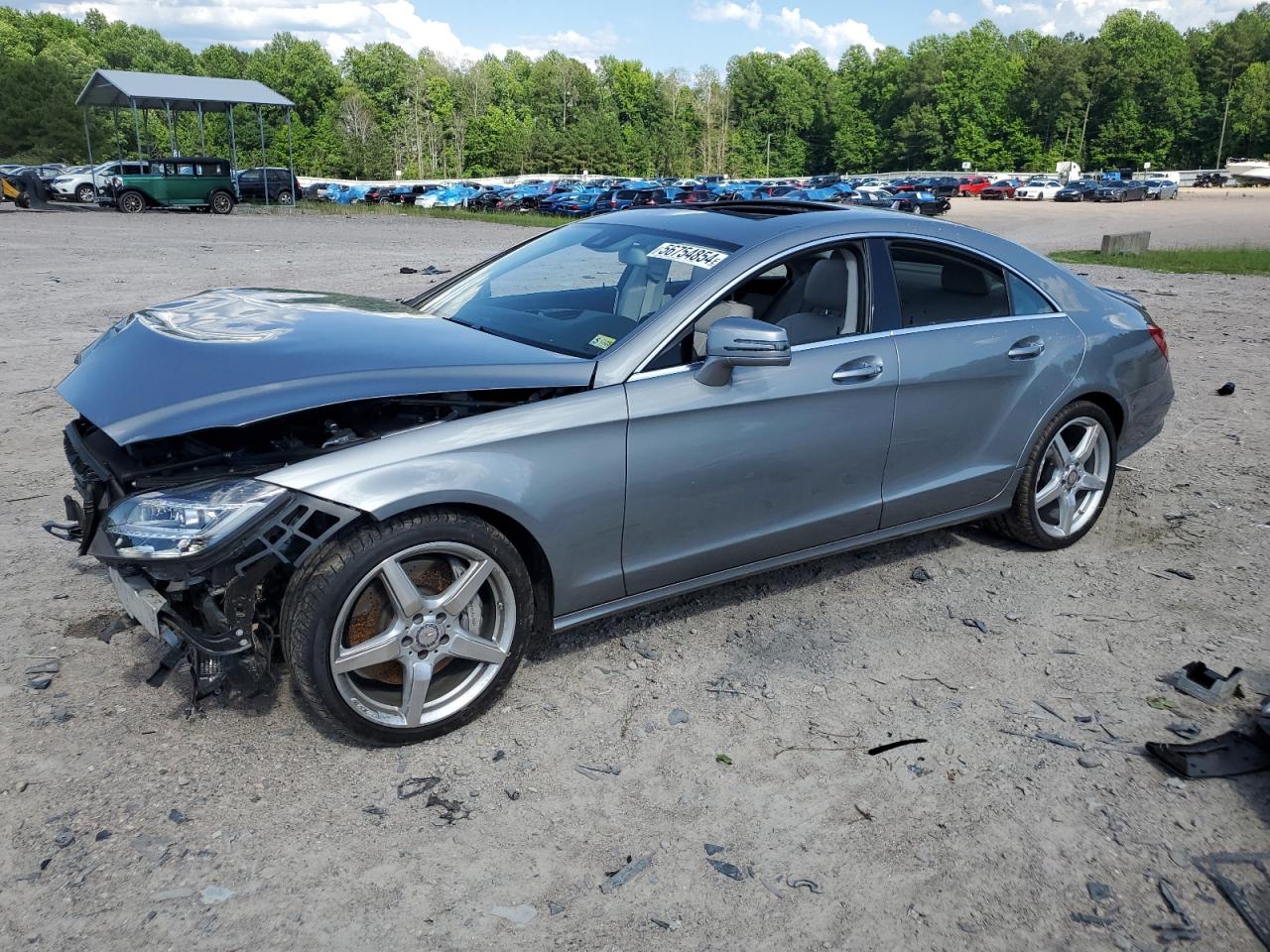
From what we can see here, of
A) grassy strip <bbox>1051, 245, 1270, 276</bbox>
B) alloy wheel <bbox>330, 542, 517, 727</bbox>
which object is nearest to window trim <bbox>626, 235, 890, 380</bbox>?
alloy wheel <bbox>330, 542, 517, 727</bbox>

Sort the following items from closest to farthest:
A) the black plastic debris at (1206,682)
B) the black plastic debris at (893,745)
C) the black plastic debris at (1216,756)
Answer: the black plastic debris at (1216,756) < the black plastic debris at (893,745) < the black plastic debris at (1206,682)

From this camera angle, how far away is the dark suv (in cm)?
3978

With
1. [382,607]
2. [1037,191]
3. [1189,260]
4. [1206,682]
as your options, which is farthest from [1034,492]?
[1037,191]

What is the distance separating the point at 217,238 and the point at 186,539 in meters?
23.0

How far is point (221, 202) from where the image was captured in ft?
113

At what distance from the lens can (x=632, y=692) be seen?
390 cm

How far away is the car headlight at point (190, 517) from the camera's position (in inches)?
Result: 121

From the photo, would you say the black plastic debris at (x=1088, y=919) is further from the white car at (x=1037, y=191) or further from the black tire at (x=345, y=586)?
the white car at (x=1037, y=191)

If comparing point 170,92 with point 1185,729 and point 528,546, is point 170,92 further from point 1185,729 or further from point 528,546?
point 1185,729

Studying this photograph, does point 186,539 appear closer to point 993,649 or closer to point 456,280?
point 456,280

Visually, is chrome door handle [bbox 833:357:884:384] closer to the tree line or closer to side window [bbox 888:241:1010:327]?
side window [bbox 888:241:1010:327]

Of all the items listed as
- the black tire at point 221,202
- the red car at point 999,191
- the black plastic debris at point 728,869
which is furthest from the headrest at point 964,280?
the red car at point 999,191

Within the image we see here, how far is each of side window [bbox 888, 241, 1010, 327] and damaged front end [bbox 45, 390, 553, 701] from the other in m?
2.01

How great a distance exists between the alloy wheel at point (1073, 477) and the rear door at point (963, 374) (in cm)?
31
